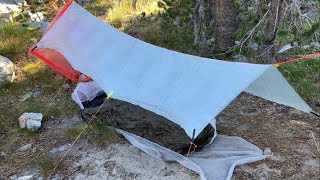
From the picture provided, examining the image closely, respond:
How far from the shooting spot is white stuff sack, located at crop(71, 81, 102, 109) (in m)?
5.11

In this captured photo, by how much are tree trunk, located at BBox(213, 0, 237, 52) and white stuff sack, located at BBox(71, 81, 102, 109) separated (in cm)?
234

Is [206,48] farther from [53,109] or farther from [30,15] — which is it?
[30,15]

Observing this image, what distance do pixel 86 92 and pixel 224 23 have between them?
8.57 ft

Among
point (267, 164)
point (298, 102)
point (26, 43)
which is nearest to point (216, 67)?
point (298, 102)

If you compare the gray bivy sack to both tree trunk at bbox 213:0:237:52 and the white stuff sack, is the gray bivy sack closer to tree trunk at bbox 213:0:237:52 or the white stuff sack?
the white stuff sack

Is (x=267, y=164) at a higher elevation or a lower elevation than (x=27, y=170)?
higher

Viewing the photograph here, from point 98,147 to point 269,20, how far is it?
305 cm

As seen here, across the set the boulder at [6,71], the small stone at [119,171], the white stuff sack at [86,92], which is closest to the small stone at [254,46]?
the white stuff sack at [86,92]

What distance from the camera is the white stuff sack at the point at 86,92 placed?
16.7ft

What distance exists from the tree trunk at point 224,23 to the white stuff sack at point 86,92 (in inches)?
92.3

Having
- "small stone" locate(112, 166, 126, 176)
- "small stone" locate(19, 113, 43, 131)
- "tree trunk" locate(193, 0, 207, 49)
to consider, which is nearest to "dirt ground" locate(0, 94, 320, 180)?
"small stone" locate(112, 166, 126, 176)

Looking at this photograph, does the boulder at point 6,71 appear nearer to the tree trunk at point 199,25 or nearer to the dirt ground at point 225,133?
the dirt ground at point 225,133

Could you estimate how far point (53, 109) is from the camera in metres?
5.28

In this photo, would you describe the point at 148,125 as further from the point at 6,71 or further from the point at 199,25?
the point at 6,71
